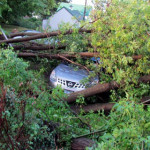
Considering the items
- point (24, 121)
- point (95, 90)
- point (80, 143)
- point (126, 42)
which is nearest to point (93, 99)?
point (95, 90)

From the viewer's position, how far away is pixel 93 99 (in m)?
6.52

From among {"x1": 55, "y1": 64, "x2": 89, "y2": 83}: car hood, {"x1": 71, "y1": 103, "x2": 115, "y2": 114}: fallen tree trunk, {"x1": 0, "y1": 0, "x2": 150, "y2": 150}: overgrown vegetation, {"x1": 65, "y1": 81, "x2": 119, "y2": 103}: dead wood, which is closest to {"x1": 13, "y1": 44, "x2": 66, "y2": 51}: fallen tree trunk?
{"x1": 0, "y1": 0, "x2": 150, "y2": 150}: overgrown vegetation

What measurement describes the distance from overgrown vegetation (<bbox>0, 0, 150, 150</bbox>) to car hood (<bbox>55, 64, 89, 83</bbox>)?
473mm

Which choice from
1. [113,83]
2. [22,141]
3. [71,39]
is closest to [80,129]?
[22,141]

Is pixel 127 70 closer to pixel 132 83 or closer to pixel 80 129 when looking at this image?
pixel 132 83

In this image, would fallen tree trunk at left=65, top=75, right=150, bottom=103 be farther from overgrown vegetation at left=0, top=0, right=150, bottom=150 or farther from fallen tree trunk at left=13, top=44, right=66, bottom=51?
fallen tree trunk at left=13, top=44, right=66, bottom=51

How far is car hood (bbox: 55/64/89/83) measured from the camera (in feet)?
23.4

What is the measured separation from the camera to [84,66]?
6.73m

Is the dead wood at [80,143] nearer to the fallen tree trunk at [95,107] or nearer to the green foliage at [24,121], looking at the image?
the green foliage at [24,121]

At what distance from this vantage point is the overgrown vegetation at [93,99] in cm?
276

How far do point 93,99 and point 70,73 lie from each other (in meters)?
1.40

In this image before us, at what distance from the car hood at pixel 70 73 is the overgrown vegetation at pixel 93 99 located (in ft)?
1.55

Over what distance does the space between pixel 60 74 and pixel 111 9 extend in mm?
2631

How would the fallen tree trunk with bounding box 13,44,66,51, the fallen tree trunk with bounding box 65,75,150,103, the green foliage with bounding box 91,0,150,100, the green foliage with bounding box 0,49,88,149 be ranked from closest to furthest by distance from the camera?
the green foliage with bounding box 0,49,88,149
the green foliage with bounding box 91,0,150,100
the fallen tree trunk with bounding box 65,75,150,103
the fallen tree trunk with bounding box 13,44,66,51
